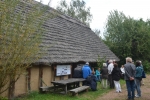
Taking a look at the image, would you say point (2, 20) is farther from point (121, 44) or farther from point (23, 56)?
point (121, 44)

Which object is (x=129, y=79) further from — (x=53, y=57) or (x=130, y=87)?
(x=53, y=57)

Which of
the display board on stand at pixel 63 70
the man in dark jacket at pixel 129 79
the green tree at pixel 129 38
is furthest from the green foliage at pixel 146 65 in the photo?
the man in dark jacket at pixel 129 79

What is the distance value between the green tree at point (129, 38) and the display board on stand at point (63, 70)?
1229 centimetres

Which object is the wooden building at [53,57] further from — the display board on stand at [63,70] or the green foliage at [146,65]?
the green foliage at [146,65]

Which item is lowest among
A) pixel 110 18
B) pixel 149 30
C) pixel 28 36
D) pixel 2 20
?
pixel 28 36

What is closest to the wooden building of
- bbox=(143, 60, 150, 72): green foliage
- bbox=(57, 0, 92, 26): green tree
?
bbox=(143, 60, 150, 72): green foliage

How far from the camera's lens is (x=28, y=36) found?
6312 mm

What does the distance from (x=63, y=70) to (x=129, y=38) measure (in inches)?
536

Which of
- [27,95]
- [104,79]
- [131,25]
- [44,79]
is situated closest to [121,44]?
[131,25]

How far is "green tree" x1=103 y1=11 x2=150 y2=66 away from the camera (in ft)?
75.5

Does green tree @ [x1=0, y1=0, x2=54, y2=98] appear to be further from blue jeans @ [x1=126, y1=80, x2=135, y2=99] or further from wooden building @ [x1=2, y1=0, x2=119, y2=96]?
blue jeans @ [x1=126, y1=80, x2=135, y2=99]

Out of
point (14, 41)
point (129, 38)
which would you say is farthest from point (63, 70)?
point (129, 38)

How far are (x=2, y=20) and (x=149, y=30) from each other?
21.3 metres

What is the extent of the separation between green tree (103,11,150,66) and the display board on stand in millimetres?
12290
